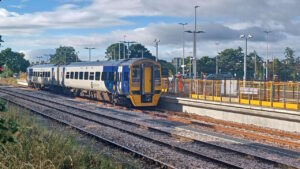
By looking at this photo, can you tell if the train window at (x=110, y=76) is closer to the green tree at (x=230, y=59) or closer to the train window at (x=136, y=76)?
the train window at (x=136, y=76)

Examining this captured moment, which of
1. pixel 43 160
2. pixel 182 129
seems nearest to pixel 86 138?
pixel 182 129

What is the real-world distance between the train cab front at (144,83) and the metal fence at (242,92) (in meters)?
2.37

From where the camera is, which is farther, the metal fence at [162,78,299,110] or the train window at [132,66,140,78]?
the train window at [132,66,140,78]

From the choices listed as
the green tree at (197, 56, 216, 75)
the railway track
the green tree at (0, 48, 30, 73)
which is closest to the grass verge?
the green tree at (0, 48, 30, 73)

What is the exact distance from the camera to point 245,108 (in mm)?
19188

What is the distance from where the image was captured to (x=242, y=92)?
2122cm

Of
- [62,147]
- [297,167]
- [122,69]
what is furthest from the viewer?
[122,69]

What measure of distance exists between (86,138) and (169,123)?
5299 millimetres

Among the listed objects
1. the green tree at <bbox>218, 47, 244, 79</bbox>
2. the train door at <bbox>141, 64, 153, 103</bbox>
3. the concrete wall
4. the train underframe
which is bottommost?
the concrete wall

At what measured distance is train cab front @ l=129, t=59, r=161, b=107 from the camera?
23.6 meters

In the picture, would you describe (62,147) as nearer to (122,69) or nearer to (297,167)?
(297,167)

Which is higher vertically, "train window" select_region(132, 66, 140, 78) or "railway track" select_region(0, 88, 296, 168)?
"train window" select_region(132, 66, 140, 78)

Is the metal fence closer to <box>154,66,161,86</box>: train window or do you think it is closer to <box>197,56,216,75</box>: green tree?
<box>154,66,161,86</box>: train window

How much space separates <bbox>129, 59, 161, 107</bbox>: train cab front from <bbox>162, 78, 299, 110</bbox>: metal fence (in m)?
2.37
